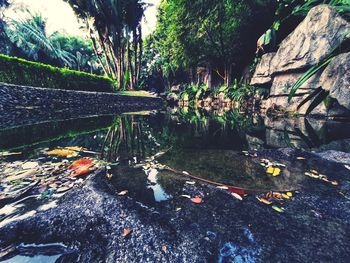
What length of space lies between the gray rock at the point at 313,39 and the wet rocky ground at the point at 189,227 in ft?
31.4

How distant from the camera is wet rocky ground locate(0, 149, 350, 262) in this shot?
3.38 feet

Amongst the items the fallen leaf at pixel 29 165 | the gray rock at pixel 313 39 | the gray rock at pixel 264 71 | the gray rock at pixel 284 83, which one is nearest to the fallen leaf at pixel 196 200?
the fallen leaf at pixel 29 165

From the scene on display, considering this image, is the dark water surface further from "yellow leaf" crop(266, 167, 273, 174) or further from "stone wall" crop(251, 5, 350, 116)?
"stone wall" crop(251, 5, 350, 116)

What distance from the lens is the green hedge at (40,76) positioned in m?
6.66

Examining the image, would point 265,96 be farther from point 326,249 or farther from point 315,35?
point 326,249

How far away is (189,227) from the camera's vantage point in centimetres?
124

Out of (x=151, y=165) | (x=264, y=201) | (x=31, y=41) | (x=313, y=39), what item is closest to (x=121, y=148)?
(x=151, y=165)

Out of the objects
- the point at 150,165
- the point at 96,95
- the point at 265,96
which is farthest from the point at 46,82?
the point at 265,96

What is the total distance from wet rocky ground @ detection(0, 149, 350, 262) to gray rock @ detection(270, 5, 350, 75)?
9567mm

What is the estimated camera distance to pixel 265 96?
46.7ft

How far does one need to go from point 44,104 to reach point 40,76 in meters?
1.43

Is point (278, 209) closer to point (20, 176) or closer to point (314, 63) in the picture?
point (20, 176)

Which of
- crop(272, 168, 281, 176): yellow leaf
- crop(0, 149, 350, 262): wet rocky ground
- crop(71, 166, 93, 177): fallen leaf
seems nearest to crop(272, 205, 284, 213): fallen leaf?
crop(0, 149, 350, 262): wet rocky ground

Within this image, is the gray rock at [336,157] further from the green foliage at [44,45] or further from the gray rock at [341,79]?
the green foliage at [44,45]
